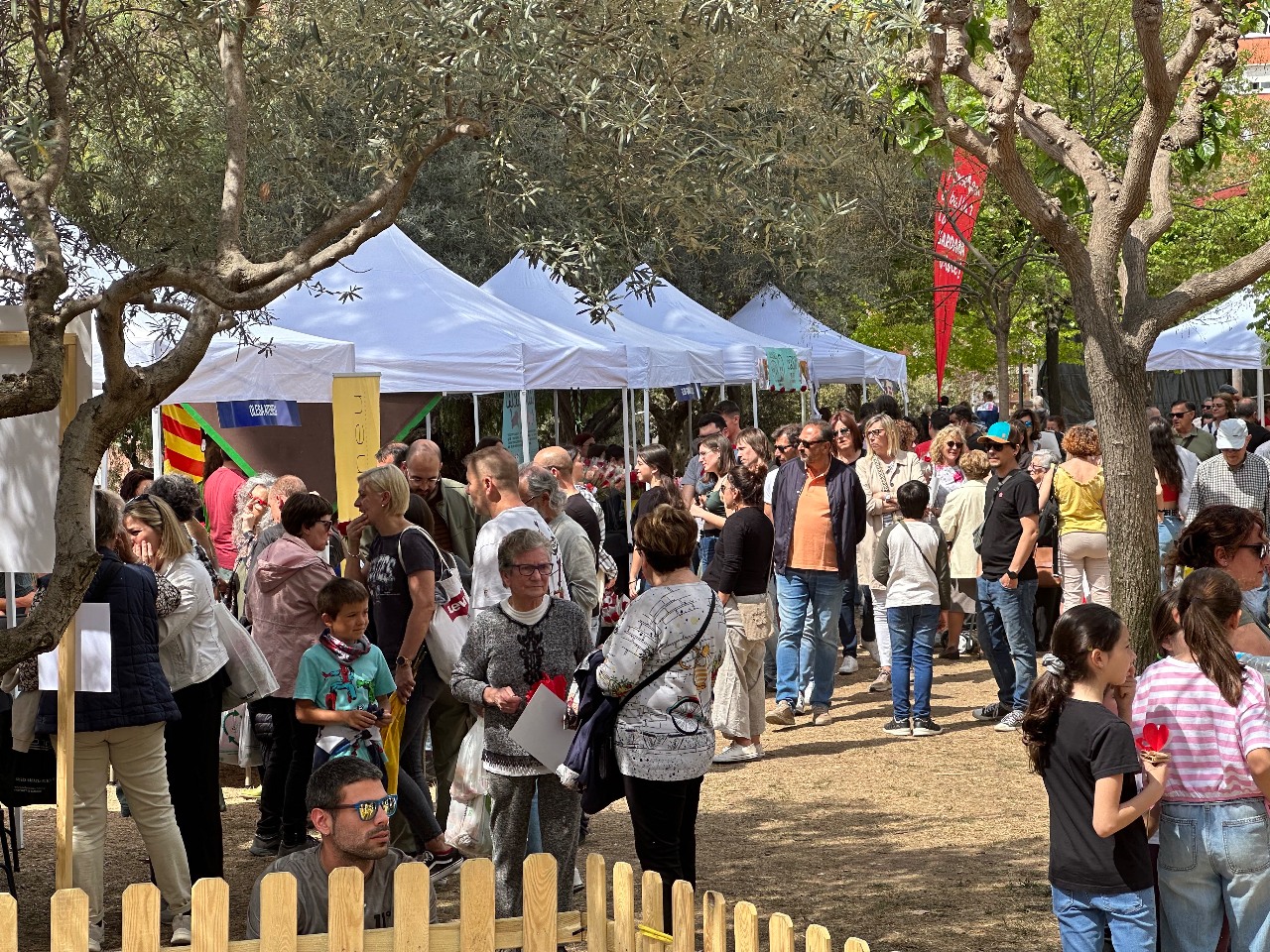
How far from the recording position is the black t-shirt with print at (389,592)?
6824 mm

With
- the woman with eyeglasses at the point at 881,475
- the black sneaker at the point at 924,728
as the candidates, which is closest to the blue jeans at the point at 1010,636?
the black sneaker at the point at 924,728

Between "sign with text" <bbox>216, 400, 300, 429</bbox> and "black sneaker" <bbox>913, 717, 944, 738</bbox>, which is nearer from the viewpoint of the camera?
"black sneaker" <bbox>913, 717, 944, 738</bbox>

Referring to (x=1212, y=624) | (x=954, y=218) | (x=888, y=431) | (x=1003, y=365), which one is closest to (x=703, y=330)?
(x=954, y=218)

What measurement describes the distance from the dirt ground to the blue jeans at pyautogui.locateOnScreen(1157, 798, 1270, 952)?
1560mm

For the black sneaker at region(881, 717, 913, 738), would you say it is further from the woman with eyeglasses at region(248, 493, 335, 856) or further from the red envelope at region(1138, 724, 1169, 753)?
the red envelope at region(1138, 724, 1169, 753)

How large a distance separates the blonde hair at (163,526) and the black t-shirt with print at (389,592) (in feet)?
2.82

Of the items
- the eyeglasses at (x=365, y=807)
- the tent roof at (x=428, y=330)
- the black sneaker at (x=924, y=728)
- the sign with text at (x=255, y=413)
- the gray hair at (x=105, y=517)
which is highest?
the tent roof at (x=428, y=330)

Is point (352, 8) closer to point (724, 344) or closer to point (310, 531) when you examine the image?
point (310, 531)

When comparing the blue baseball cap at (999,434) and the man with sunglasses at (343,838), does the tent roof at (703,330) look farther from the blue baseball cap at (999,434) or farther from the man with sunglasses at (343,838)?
the man with sunglasses at (343,838)

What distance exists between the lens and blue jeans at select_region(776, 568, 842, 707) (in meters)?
10.1

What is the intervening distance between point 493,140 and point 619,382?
9.43 meters

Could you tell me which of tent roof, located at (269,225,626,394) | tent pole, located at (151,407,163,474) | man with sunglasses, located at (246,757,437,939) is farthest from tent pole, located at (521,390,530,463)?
man with sunglasses, located at (246,757,437,939)

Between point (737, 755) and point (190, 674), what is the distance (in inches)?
159

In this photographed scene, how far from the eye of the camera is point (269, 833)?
23.9ft
